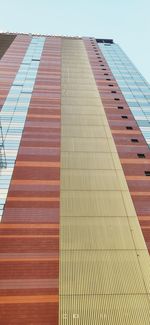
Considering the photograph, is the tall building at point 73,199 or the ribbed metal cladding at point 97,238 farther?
the tall building at point 73,199

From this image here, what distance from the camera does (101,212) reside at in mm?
35438

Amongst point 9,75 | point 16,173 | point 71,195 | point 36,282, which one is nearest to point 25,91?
point 9,75

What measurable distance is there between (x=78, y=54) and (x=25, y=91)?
2932cm

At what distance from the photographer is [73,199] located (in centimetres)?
3688

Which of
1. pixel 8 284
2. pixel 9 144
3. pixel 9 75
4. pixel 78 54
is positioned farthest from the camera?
pixel 78 54

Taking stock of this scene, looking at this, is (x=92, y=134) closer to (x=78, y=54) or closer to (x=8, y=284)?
(x=8, y=284)

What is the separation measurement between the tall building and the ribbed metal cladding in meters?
0.09

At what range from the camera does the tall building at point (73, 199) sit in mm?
26703

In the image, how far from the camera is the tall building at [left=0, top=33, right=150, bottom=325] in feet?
87.6

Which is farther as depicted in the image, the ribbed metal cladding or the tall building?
the tall building

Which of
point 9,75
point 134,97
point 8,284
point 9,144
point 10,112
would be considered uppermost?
point 9,75

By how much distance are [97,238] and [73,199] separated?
6.05 m

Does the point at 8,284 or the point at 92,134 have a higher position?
the point at 92,134

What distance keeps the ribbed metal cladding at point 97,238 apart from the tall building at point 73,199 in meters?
0.09
